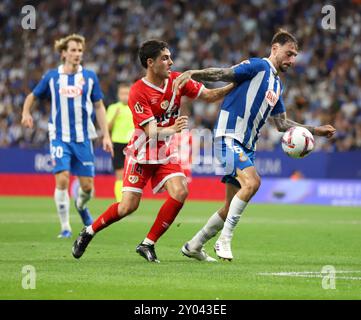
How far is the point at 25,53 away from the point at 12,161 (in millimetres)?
5926

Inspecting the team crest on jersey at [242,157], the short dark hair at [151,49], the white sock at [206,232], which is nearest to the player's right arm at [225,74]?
the short dark hair at [151,49]

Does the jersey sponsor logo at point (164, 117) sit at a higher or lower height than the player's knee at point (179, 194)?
higher

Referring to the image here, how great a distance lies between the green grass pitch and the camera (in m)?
7.29

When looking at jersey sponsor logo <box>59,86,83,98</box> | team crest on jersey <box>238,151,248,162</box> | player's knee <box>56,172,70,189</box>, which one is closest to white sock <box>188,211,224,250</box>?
team crest on jersey <box>238,151,248,162</box>

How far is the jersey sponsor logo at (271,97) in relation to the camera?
31.8 ft

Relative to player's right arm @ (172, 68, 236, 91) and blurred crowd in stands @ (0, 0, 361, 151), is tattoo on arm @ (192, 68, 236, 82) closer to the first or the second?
player's right arm @ (172, 68, 236, 91)

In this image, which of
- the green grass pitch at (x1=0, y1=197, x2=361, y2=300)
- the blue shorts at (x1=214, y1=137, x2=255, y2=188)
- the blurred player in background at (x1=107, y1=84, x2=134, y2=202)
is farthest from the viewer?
the blurred player in background at (x1=107, y1=84, x2=134, y2=202)

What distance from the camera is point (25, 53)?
97.5ft

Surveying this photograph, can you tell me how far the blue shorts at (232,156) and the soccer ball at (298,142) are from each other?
41 centimetres

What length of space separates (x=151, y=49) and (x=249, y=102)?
1.16 metres

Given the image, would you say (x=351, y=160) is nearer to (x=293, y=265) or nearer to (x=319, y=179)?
(x=319, y=179)

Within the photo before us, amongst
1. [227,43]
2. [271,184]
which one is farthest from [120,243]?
[227,43]

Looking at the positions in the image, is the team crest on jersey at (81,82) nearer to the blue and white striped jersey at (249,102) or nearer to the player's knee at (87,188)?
the player's knee at (87,188)

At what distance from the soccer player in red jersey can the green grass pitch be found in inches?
17.7
